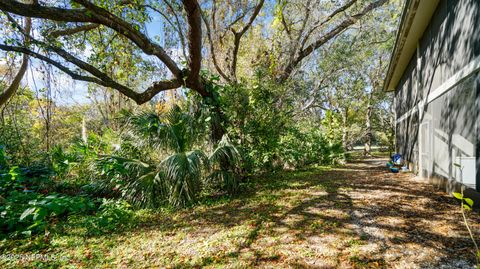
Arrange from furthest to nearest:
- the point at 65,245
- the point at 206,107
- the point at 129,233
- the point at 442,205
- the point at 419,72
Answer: the point at 419,72
the point at 206,107
the point at 442,205
the point at 129,233
the point at 65,245

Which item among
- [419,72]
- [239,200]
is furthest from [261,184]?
[419,72]

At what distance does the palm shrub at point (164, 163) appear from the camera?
4.95 m

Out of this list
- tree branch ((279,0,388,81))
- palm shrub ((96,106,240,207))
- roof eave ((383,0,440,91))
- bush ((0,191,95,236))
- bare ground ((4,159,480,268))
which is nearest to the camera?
bare ground ((4,159,480,268))

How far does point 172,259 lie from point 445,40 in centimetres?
690

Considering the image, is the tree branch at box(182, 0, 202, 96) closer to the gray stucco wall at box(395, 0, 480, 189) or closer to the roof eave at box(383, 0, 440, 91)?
the gray stucco wall at box(395, 0, 480, 189)

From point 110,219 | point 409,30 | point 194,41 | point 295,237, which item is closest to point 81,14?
point 194,41

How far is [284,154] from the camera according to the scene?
908 centimetres

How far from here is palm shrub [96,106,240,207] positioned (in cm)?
495

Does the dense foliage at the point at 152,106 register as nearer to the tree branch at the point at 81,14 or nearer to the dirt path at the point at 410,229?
the tree branch at the point at 81,14

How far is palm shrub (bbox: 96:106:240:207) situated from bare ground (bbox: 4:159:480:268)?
53cm

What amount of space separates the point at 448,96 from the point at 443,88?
28 centimetres

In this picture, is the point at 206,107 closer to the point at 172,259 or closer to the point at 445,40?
the point at 172,259

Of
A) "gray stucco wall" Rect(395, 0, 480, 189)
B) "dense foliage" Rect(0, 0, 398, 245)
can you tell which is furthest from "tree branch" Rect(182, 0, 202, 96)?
"gray stucco wall" Rect(395, 0, 480, 189)

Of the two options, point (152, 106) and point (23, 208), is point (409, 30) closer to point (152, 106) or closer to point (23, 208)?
point (152, 106)
